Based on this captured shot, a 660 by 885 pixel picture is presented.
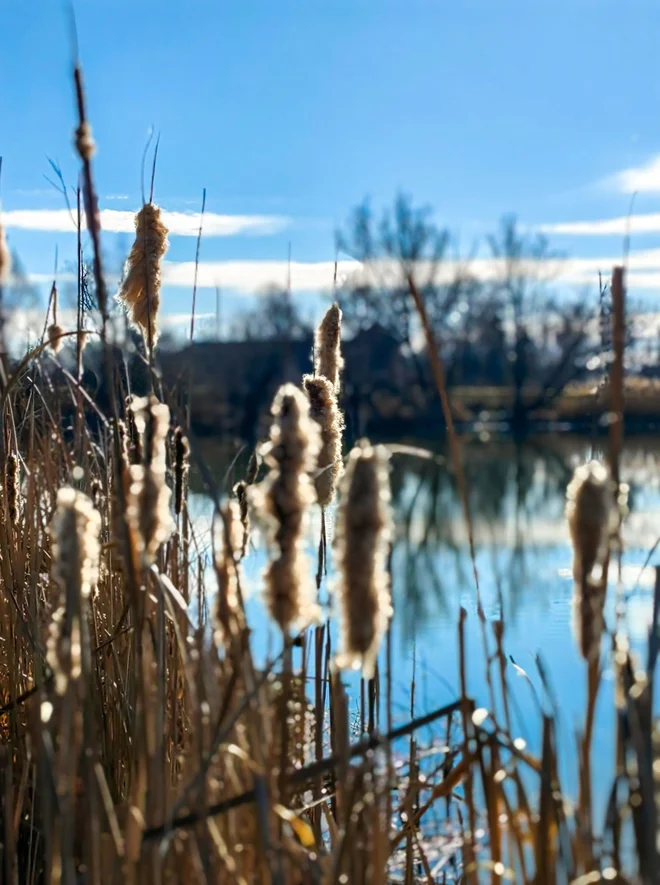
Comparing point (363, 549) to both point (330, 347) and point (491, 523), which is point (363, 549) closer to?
point (330, 347)

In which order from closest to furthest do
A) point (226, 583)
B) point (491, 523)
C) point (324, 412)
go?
point (226, 583), point (324, 412), point (491, 523)

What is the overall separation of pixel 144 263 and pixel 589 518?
101 centimetres

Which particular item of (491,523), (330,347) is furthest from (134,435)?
(491,523)

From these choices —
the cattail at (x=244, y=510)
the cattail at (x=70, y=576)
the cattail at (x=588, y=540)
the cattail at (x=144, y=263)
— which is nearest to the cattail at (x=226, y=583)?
the cattail at (x=70, y=576)

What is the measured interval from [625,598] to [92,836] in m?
0.56

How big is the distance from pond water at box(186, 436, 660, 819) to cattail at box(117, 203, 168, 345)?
1.70 feet

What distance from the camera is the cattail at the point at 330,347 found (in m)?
1.70

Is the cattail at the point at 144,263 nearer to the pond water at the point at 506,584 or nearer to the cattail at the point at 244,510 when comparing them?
the cattail at the point at 244,510

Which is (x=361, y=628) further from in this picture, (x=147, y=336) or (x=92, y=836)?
(x=147, y=336)

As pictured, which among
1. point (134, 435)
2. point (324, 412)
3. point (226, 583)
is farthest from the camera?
point (324, 412)

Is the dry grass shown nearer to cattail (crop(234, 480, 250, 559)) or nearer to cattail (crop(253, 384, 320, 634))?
cattail (crop(253, 384, 320, 634))

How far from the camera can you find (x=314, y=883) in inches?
42.2

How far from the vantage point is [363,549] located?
75cm

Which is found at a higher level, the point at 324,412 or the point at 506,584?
the point at 324,412
